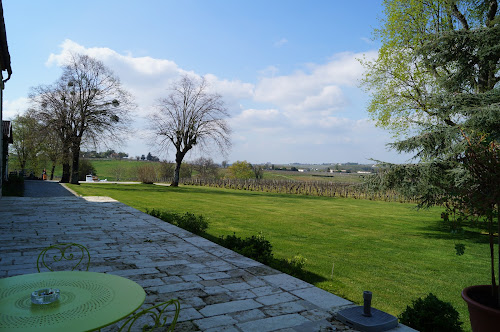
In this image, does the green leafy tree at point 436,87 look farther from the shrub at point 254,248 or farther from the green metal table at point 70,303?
the green metal table at point 70,303

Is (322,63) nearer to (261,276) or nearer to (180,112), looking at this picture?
(261,276)

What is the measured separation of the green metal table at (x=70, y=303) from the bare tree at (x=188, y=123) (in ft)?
88.1

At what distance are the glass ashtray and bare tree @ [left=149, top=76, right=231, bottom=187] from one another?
89.2 ft

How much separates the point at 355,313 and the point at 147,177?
45.8m

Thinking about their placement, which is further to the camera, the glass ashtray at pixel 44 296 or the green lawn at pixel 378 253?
the green lawn at pixel 378 253

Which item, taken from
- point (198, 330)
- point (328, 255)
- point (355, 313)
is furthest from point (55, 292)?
point (328, 255)

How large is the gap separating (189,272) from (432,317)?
283 centimetres

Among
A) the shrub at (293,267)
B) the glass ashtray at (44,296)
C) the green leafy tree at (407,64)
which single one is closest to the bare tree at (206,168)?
the green leafy tree at (407,64)

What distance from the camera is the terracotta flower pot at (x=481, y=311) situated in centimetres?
274

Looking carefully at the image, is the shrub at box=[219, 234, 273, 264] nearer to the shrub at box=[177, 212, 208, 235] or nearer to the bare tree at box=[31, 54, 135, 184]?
the shrub at box=[177, 212, 208, 235]

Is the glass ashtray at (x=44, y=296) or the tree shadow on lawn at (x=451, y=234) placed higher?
the glass ashtray at (x=44, y=296)

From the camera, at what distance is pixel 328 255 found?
6918 mm

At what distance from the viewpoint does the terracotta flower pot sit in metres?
2.74

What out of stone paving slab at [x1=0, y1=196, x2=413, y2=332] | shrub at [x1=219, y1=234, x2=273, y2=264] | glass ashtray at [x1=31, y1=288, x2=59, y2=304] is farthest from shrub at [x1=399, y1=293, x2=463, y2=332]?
glass ashtray at [x1=31, y1=288, x2=59, y2=304]
